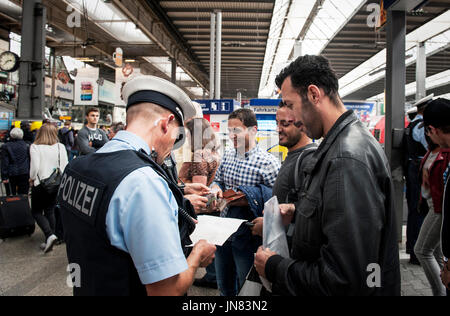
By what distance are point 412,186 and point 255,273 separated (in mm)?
3613

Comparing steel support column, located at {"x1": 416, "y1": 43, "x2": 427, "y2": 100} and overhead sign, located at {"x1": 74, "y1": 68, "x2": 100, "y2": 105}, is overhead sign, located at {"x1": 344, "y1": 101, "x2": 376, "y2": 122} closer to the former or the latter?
steel support column, located at {"x1": 416, "y1": 43, "x2": 427, "y2": 100}

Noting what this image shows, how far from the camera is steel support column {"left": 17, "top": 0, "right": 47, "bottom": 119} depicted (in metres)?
5.57

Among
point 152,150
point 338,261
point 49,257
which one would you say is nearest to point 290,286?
point 338,261

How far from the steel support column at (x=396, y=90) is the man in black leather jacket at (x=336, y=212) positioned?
A: 11.7 feet

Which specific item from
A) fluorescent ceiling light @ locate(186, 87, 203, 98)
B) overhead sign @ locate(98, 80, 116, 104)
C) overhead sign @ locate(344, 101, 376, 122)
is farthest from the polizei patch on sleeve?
fluorescent ceiling light @ locate(186, 87, 203, 98)

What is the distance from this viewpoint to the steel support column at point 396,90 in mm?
4348

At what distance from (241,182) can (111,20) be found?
9.88 m

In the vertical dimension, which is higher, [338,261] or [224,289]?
[338,261]

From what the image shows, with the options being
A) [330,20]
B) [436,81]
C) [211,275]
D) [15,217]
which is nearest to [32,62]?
[15,217]

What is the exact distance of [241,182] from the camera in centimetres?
265

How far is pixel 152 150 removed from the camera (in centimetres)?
137

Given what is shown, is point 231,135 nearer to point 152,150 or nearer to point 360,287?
point 152,150

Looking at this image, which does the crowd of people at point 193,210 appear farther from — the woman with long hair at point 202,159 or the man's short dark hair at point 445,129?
the woman with long hair at point 202,159

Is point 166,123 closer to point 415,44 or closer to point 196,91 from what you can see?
point 415,44
